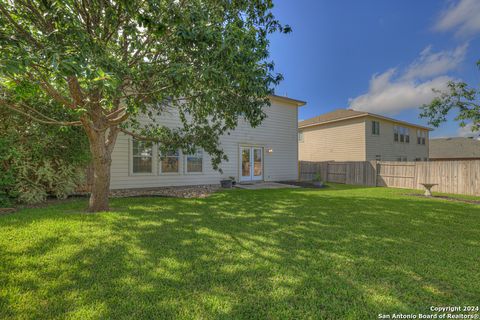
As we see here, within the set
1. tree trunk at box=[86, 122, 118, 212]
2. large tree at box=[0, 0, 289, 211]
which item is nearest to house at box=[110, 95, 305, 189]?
tree trunk at box=[86, 122, 118, 212]

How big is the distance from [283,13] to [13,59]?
7274mm

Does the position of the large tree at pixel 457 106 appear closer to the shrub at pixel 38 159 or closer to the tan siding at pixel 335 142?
the tan siding at pixel 335 142

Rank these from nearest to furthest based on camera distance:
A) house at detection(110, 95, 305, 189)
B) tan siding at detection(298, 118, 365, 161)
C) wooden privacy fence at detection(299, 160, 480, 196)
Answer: house at detection(110, 95, 305, 189) → wooden privacy fence at detection(299, 160, 480, 196) → tan siding at detection(298, 118, 365, 161)

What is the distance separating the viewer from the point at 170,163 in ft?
34.6

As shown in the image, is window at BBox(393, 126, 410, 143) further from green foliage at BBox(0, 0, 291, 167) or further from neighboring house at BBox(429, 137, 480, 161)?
green foliage at BBox(0, 0, 291, 167)

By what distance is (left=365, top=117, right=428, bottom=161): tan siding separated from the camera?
17.7 m

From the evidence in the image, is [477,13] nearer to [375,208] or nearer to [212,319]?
[375,208]

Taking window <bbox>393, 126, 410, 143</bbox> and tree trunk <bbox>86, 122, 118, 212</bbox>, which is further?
window <bbox>393, 126, 410, 143</bbox>

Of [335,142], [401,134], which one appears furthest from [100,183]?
[401,134]

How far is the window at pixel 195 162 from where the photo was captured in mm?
11044

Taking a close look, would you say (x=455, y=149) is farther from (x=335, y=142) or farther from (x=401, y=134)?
(x=335, y=142)

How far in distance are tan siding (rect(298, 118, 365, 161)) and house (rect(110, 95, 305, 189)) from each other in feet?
21.6

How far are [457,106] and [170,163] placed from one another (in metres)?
13.6

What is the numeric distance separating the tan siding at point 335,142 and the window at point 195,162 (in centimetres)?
1317
